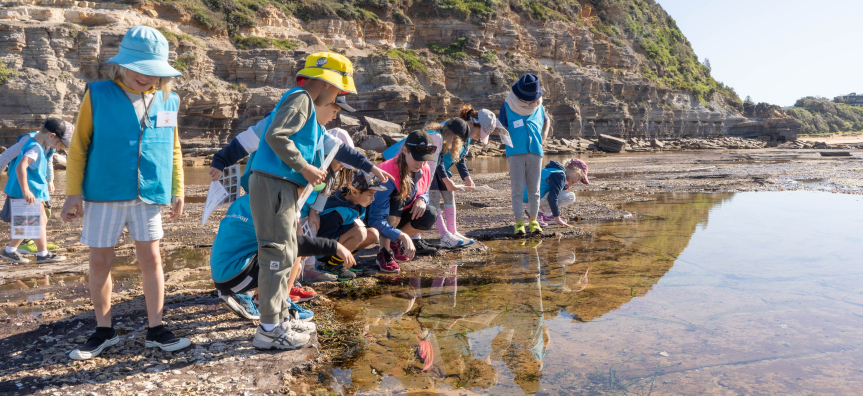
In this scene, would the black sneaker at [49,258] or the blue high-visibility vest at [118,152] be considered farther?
the black sneaker at [49,258]

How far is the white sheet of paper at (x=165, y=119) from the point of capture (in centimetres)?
269

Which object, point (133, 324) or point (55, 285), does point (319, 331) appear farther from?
point (55, 285)

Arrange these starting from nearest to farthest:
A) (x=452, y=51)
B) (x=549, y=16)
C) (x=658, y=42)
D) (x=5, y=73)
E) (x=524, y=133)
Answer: (x=524, y=133)
(x=5, y=73)
(x=452, y=51)
(x=549, y=16)
(x=658, y=42)

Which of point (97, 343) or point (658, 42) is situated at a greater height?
point (658, 42)

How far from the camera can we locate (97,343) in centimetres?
256

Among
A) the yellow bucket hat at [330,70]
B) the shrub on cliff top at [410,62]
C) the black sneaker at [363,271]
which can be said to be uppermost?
the shrub on cliff top at [410,62]

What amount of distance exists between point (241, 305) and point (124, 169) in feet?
3.45

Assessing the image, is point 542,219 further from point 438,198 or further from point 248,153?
point 248,153

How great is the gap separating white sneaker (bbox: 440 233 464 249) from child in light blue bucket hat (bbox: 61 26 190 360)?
3002 mm

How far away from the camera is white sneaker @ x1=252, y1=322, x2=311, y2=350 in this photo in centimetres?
268

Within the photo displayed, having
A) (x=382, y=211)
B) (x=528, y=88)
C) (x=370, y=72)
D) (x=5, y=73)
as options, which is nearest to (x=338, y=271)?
(x=382, y=211)

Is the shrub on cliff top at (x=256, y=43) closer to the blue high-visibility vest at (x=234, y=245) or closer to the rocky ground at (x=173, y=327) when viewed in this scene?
the rocky ground at (x=173, y=327)

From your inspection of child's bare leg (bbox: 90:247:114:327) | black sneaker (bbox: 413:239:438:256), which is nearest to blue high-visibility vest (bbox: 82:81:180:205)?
child's bare leg (bbox: 90:247:114:327)

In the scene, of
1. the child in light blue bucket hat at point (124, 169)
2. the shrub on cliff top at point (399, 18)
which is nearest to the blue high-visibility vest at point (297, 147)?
the child in light blue bucket hat at point (124, 169)
